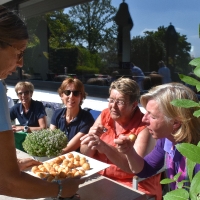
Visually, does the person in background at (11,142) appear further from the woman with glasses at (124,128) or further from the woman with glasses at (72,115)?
the woman with glasses at (72,115)

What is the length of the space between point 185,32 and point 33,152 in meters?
2.15

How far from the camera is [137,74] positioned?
3.79m

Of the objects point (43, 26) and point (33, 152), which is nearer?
point (33, 152)

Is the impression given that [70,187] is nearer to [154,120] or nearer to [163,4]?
[154,120]

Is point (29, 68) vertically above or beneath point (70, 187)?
above

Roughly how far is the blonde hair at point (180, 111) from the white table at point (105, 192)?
35cm

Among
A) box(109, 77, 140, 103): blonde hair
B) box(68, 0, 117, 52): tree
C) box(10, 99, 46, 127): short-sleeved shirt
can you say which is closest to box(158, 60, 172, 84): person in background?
box(68, 0, 117, 52): tree

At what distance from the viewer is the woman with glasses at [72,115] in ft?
8.44

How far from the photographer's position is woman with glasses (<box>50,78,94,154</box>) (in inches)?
101

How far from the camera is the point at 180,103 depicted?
1.74ft

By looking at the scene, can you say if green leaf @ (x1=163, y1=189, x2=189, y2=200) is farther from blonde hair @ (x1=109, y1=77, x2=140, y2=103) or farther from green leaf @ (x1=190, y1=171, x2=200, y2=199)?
blonde hair @ (x1=109, y1=77, x2=140, y2=103)

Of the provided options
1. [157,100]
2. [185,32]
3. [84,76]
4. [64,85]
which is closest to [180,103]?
[157,100]

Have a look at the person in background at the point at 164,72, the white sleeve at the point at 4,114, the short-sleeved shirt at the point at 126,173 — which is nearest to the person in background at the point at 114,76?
the person in background at the point at 164,72

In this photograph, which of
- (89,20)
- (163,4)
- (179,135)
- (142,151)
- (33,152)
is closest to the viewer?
(179,135)
